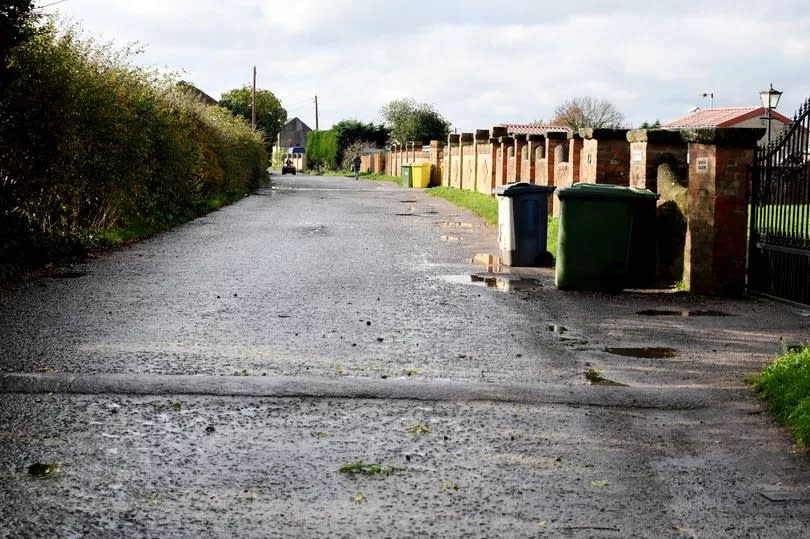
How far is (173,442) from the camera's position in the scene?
17.8 feet

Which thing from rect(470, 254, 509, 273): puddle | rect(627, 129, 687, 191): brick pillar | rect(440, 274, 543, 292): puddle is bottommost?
rect(440, 274, 543, 292): puddle

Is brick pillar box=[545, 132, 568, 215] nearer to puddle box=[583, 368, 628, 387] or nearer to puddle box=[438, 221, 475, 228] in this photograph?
puddle box=[438, 221, 475, 228]

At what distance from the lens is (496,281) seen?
12961 mm

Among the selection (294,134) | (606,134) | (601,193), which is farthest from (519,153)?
(294,134)

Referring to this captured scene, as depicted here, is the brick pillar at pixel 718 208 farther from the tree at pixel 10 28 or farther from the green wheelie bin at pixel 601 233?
the tree at pixel 10 28

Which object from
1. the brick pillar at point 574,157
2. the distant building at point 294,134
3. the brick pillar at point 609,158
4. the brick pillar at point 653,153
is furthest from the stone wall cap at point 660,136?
the distant building at point 294,134

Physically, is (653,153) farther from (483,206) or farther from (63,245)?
(483,206)

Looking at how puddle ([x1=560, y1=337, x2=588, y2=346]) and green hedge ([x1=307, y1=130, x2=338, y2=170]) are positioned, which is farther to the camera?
green hedge ([x1=307, y1=130, x2=338, y2=170])

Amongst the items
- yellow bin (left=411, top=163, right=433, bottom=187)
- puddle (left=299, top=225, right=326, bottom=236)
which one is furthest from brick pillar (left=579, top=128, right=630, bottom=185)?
yellow bin (left=411, top=163, right=433, bottom=187)

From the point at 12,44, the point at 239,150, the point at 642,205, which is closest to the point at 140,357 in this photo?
the point at 12,44

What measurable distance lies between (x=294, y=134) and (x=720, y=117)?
8743 centimetres

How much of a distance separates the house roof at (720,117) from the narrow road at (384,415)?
59.5 metres

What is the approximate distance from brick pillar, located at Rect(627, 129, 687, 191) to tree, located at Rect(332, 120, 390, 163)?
80.6m

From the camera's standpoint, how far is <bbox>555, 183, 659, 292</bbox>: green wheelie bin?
11.8 m
